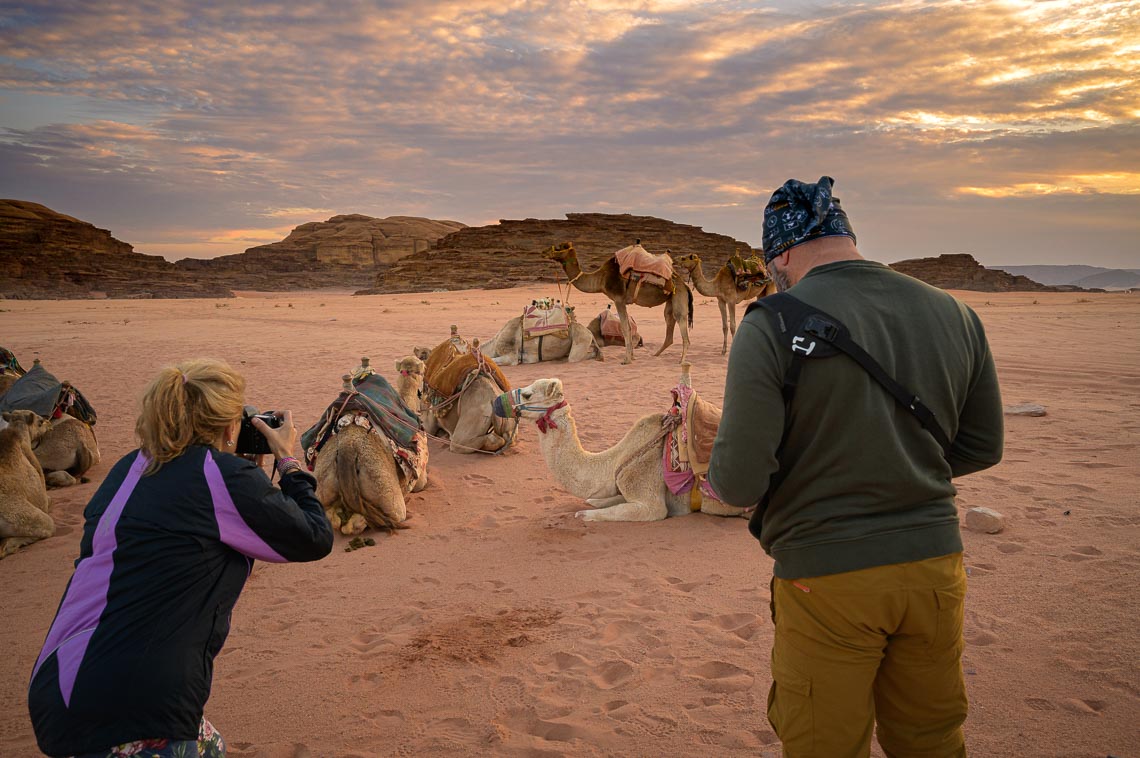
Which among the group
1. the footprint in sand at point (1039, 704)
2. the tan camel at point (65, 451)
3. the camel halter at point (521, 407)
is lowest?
the footprint in sand at point (1039, 704)

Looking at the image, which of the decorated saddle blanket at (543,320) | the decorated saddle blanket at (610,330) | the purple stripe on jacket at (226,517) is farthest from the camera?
the decorated saddle blanket at (610,330)

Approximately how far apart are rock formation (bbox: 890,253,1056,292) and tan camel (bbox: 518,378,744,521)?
52.0 m

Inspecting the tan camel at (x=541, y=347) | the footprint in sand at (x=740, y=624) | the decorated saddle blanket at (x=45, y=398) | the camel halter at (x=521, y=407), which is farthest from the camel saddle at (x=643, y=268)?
the footprint in sand at (x=740, y=624)

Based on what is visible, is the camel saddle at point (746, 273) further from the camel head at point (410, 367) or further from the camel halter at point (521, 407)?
the camel halter at point (521, 407)

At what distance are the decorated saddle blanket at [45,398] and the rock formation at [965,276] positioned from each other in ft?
176

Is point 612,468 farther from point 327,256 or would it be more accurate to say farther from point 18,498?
point 327,256

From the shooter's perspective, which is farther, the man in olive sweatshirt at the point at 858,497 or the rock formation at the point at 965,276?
the rock formation at the point at 965,276

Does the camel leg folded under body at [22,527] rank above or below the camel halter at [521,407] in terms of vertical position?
below

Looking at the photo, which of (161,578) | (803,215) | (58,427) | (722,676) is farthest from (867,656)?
(58,427)

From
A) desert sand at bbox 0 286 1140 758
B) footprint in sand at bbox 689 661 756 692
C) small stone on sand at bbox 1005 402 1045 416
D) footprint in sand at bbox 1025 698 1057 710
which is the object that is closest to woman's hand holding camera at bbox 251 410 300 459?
desert sand at bbox 0 286 1140 758

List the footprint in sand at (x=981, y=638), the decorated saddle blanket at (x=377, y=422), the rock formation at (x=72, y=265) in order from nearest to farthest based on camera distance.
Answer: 1. the footprint in sand at (x=981, y=638)
2. the decorated saddle blanket at (x=377, y=422)
3. the rock formation at (x=72, y=265)

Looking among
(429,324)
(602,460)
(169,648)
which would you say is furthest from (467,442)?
(429,324)

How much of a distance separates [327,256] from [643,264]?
92792 mm

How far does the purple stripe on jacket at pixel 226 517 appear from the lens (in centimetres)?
237
